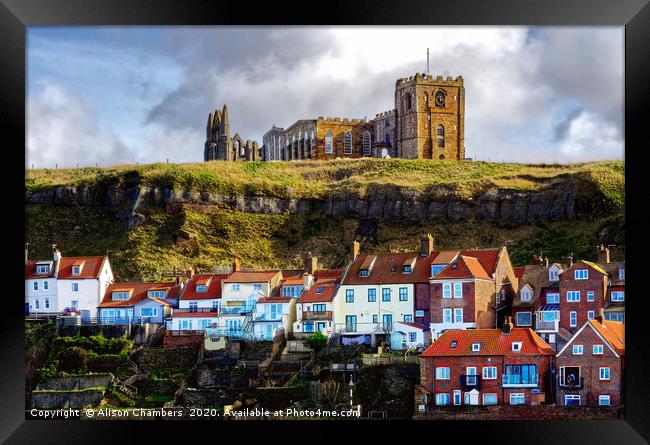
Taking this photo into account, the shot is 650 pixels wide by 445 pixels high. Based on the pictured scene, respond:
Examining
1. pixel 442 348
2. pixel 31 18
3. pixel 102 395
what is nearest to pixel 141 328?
pixel 102 395

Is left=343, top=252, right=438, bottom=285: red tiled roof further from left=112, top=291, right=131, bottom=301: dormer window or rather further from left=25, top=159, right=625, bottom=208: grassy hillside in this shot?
left=25, top=159, right=625, bottom=208: grassy hillside

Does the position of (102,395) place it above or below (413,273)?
below

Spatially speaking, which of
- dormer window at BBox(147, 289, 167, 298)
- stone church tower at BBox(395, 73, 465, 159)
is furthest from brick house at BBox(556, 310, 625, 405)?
stone church tower at BBox(395, 73, 465, 159)

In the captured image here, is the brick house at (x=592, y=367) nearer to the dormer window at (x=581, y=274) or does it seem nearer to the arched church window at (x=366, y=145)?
the dormer window at (x=581, y=274)

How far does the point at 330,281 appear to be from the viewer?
31812 millimetres

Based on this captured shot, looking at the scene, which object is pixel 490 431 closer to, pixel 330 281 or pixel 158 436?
pixel 158 436

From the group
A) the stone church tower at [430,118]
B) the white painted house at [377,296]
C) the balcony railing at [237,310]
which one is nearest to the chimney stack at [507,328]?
the white painted house at [377,296]

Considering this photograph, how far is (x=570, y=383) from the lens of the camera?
2636 cm

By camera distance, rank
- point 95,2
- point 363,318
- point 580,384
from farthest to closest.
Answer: point 363,318 < point 580,384 < point 95,2

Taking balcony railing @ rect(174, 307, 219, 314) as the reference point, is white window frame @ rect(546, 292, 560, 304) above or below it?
above

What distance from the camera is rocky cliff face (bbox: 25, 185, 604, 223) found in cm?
4284

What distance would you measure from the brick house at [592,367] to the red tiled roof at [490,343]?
606 mm

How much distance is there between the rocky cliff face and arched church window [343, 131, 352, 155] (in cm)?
248

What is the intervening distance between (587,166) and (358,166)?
26.8 feet
